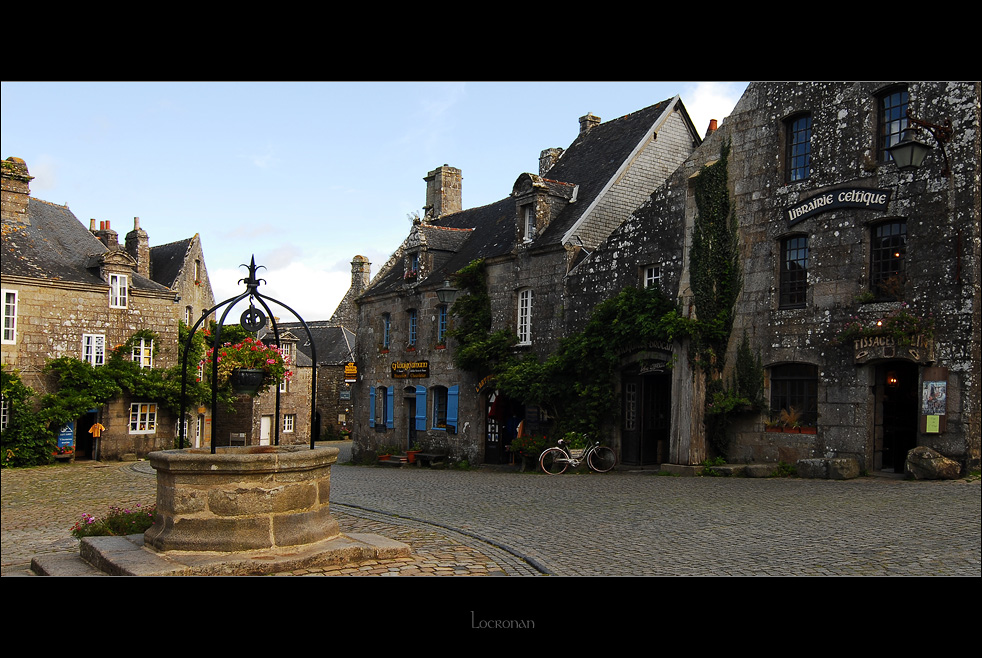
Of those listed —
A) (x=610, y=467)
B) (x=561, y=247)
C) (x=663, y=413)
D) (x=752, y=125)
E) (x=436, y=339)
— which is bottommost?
(x=610, y=467)

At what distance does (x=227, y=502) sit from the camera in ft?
24.4

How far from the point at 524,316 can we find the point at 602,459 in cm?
529

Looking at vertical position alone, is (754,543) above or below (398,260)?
below

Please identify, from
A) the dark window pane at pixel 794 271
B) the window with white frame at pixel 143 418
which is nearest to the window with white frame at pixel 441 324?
the window with white frame at pixel 143 418

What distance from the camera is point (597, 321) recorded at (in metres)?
20.0

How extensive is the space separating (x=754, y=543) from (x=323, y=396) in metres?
38.3

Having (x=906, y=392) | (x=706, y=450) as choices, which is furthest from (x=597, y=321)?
(x=906, y=392)

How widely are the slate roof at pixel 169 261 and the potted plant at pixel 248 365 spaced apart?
26252 millimetres

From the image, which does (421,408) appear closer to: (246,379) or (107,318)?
(107,318)

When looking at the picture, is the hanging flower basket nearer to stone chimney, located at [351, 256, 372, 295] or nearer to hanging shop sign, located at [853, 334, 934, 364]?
hanging shop sign, located at [853, 334, 934, 364]

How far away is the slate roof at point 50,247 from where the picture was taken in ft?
18.7

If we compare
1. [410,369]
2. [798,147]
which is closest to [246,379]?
[798,147]

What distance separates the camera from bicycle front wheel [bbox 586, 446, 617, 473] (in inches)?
762

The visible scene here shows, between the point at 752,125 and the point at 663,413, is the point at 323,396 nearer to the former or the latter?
the point at 663,413
